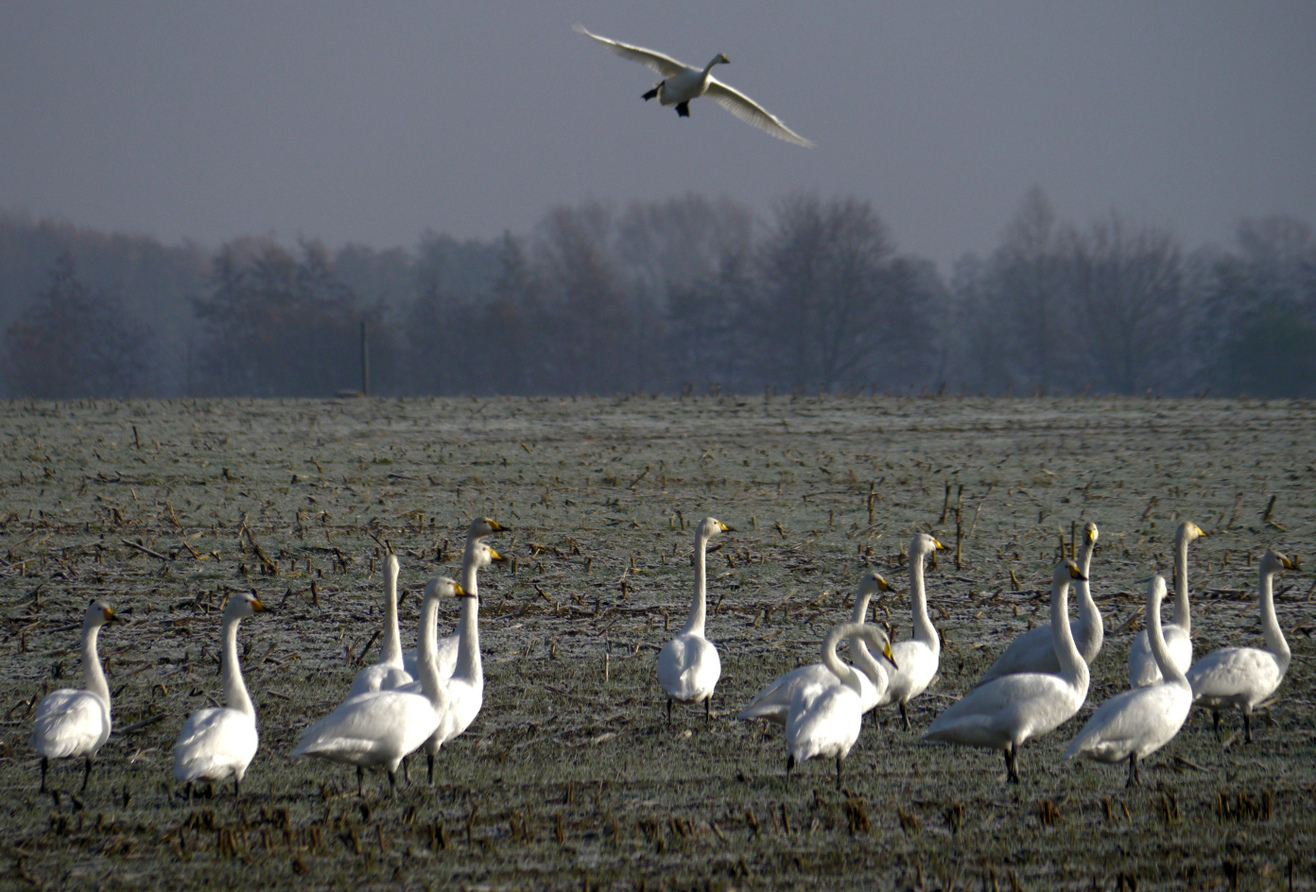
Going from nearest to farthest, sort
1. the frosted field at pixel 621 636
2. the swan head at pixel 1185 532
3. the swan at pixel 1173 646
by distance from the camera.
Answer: the frosted field at pixel 621 636
the swan at pixel 1173 646
the swan head at pixel 1185 532

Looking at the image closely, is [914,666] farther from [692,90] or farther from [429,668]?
[692,90]

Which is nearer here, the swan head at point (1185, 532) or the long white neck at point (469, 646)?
the long white neck at point (469, 646)

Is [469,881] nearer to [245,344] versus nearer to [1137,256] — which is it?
[245,344]

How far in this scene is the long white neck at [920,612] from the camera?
7.34 meters

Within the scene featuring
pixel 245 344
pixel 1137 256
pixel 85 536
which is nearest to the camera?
pixel 85 536

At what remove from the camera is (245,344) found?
197 ft

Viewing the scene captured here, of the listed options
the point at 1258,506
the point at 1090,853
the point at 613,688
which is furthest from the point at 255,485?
the point at 1090,853

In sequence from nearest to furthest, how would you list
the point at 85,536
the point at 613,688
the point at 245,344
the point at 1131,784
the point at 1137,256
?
1. the point at 1131,784
2. the point at 613,688
3. the point at 85,536
4. the point at 245,344
5. the point at 1137,256

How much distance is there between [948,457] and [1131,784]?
12.7m

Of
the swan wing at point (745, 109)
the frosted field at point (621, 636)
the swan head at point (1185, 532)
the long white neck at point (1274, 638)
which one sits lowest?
the frosted field at point (621, 636)


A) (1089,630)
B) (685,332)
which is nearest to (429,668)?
(1089,630)

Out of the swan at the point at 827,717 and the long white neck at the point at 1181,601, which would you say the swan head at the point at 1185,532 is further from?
the swan at the point at 827,717

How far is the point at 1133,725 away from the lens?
5730mm

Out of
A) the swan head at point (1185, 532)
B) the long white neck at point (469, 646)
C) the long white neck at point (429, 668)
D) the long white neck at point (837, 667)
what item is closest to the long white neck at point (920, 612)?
the long white neck at point (837, 667)
